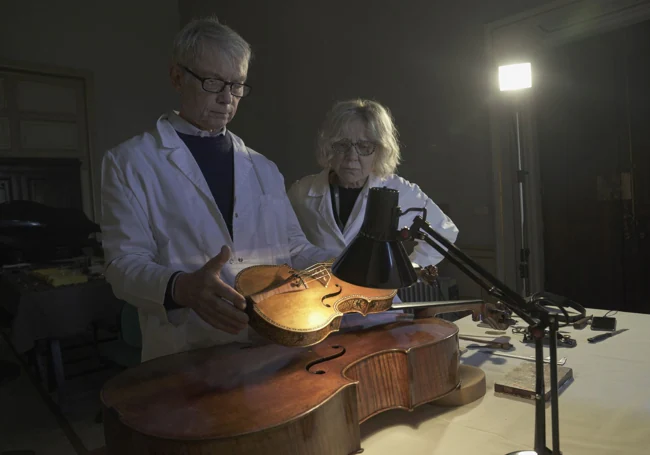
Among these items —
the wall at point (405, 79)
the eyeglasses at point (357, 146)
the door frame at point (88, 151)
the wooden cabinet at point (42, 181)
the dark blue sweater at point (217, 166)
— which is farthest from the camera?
the door frame at point (88, 151)

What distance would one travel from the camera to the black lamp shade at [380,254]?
0.83m

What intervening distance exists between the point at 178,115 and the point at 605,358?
4.66 feet

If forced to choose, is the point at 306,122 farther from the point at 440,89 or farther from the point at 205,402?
the point at 205,402

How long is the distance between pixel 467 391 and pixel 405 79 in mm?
3518

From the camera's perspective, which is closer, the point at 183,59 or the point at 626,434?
the point at 626,434

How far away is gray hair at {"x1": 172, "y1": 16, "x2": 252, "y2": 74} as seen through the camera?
1.33 metres

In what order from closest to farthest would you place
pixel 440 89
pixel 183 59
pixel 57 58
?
pixel 183 59 < pixel 440 89 < pixel 57 58

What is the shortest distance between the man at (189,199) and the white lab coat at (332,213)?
40 cm

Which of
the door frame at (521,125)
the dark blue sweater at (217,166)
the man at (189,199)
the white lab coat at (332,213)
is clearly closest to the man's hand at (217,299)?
the man at (189,199)

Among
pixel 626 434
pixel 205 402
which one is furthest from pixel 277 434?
pixel 626 434

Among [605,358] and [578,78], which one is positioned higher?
[578,78]

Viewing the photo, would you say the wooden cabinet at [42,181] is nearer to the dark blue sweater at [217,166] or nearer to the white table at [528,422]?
the dark blue sweater at [217,166]

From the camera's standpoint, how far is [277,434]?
28.9 inches

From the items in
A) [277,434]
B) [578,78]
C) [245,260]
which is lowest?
[277,434]
